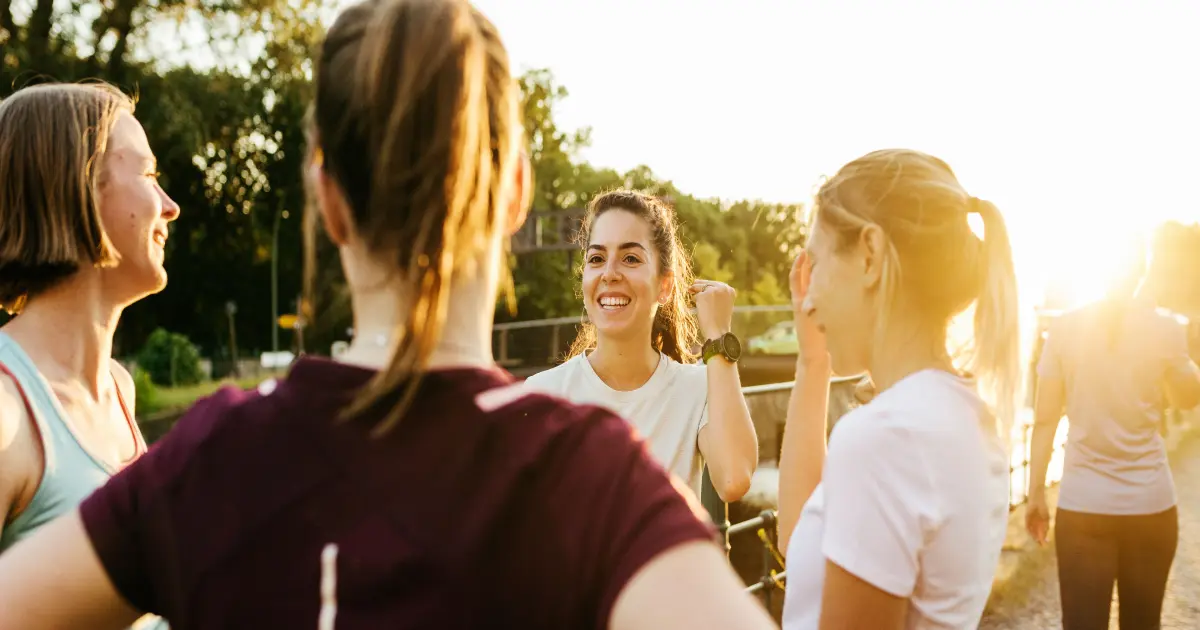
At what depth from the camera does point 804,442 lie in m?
2.13

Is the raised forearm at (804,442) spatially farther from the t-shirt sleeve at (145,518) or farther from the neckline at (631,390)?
the t-shirt sleeve at (145,518)

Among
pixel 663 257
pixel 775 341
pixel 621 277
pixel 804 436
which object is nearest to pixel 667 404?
pixel 621 277

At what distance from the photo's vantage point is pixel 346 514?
0.83 m

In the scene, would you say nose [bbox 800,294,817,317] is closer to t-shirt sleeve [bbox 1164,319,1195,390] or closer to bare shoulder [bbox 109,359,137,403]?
bare shoulder [bbox 109,359,137,403]

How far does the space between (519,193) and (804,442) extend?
1.33 meters

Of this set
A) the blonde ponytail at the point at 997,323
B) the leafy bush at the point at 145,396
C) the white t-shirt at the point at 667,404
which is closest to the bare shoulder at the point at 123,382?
the white t-shirt at the point at 667,404

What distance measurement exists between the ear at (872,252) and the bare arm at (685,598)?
1073 mm

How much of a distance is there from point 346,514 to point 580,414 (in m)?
0.23

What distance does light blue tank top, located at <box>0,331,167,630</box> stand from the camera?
1.65m

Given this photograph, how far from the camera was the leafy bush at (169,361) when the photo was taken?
28.0 m

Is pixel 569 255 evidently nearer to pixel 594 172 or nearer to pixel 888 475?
pixel 594 172

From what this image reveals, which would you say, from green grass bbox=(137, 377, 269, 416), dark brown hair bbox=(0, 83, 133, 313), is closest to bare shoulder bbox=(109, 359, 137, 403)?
dark brown hair bbox=(0, 83, 133, 313)

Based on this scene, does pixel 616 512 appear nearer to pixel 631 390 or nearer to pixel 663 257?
pixel 631 390

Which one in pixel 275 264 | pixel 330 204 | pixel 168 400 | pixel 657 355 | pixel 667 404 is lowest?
pixel 168 400
